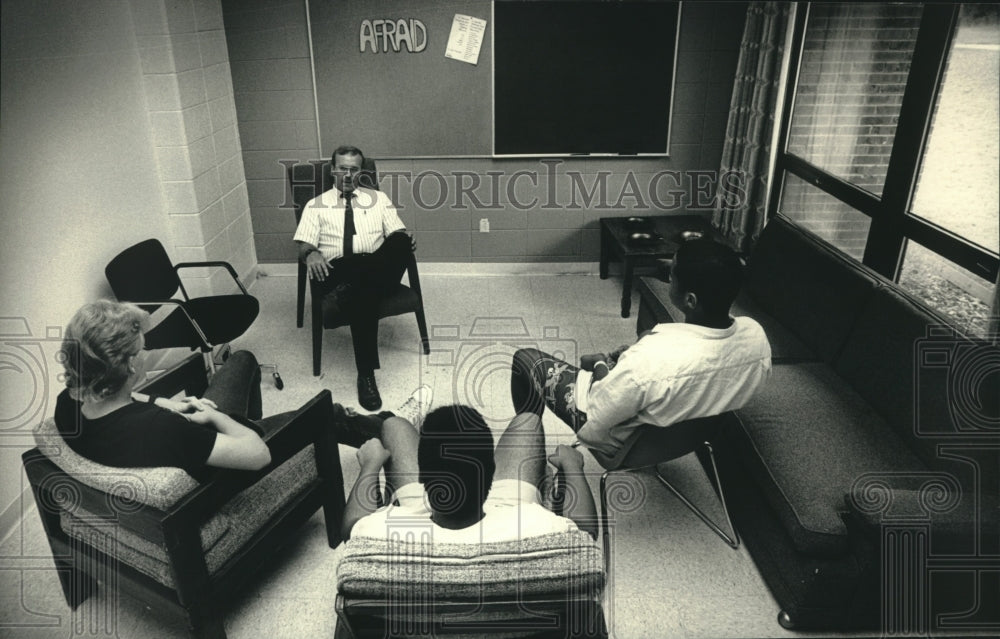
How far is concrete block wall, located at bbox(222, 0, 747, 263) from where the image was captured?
14.7 ft

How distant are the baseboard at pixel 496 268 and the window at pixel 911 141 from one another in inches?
62.2

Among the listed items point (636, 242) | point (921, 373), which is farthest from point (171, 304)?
point (921, 373)

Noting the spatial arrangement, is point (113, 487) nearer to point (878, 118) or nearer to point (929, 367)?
point (929, 367)

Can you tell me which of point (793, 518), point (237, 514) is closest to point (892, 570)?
point (793, 518)

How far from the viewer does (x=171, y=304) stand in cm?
340

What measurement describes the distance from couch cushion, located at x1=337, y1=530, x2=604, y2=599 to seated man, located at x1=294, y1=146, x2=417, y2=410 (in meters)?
1.95

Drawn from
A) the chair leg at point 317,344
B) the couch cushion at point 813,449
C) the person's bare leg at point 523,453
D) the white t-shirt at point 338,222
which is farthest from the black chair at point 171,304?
the couch cushion at point 813,449

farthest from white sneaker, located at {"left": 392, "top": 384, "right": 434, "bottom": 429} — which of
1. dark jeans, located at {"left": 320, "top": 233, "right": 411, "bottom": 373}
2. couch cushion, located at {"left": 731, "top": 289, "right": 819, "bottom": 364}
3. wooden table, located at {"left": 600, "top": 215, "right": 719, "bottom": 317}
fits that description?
wooden table, located at {"left": 600, "top": 215, "right": 719, "bottom": 317}

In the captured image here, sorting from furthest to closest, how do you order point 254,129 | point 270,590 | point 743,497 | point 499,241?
1. point 499,241
2. point 254,129
3. point 743,497
4. point 270,590

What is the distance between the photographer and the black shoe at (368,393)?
3.41 meters

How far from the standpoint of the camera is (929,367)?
2.42 metres

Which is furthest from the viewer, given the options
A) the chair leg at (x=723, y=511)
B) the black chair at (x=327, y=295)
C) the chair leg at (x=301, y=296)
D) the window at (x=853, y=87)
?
the chair leg at (x=301, y=296)

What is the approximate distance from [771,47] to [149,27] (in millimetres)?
3415

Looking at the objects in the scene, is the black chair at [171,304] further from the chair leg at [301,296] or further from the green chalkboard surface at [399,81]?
the green chalkboard surface at [399,81]
